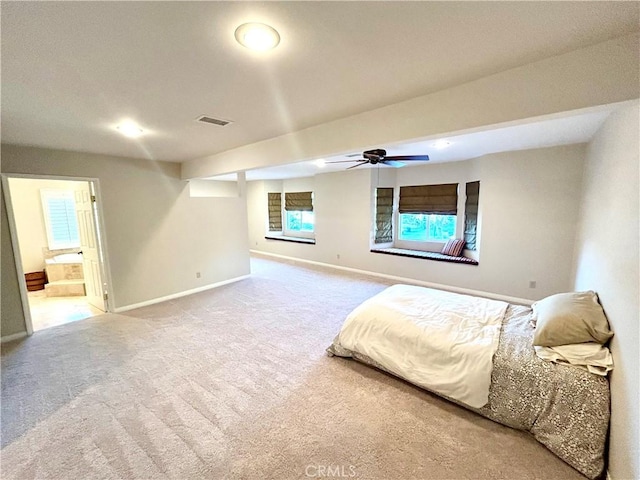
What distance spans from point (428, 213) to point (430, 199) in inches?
12.0

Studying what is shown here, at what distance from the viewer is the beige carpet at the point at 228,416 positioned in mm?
1599

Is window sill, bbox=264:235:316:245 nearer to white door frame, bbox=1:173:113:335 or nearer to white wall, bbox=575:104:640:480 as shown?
white door frame, bbox=1:173:113:335

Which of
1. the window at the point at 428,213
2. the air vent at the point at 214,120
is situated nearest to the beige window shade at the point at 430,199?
the window at the point at 428,213

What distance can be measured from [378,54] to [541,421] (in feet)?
8.33

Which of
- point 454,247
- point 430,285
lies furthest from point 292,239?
point 454,247

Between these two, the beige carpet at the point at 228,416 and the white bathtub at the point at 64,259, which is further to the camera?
the white bathtub at the point at 64,259

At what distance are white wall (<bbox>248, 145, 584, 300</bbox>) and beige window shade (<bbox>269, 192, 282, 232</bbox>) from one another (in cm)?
304

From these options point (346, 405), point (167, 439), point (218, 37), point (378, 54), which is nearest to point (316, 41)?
point (378, 54)

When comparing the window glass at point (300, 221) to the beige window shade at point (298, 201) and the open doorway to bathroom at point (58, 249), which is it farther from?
the open doorway to bathroom at point (58, 249)

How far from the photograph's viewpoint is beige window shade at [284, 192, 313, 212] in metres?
7.49

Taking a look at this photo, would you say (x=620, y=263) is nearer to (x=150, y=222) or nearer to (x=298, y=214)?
(x=150, y=222)

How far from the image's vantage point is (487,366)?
1902 mm

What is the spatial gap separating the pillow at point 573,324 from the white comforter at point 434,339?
32 cm

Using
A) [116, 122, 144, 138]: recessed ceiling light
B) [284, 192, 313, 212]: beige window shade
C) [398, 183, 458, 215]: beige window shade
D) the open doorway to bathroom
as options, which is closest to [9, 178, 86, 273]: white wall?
the open doorway to bathroom
